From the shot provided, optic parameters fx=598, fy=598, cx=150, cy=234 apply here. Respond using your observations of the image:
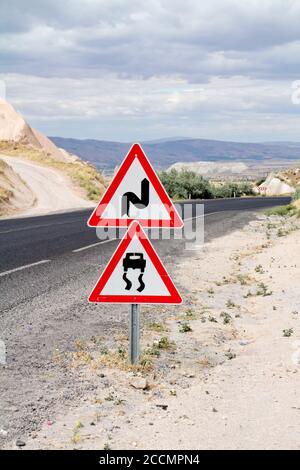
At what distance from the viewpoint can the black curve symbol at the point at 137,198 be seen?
5629mm

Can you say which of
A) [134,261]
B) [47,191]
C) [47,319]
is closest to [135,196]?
[134,261]

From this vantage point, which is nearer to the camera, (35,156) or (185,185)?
(35,156)

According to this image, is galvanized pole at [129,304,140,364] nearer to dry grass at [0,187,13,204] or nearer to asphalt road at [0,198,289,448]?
asphalt road at [0,198,289,448]

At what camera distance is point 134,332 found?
5793 mm

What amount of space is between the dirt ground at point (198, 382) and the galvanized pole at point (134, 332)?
0.13 meters

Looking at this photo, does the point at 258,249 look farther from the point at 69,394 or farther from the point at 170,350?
the point at 69,394

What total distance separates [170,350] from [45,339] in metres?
1.41

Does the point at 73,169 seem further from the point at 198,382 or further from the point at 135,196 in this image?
the point at 198,382

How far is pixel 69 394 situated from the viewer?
200 inches

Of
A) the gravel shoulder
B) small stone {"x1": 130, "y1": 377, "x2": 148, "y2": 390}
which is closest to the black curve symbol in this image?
small stone {"x1": 130, "y1": 377, "x2": 148, "y2": 390}

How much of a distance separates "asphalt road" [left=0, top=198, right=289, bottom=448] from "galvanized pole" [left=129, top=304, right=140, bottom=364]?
50cm

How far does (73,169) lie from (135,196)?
43.2 m

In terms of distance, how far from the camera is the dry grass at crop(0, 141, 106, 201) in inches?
1698
